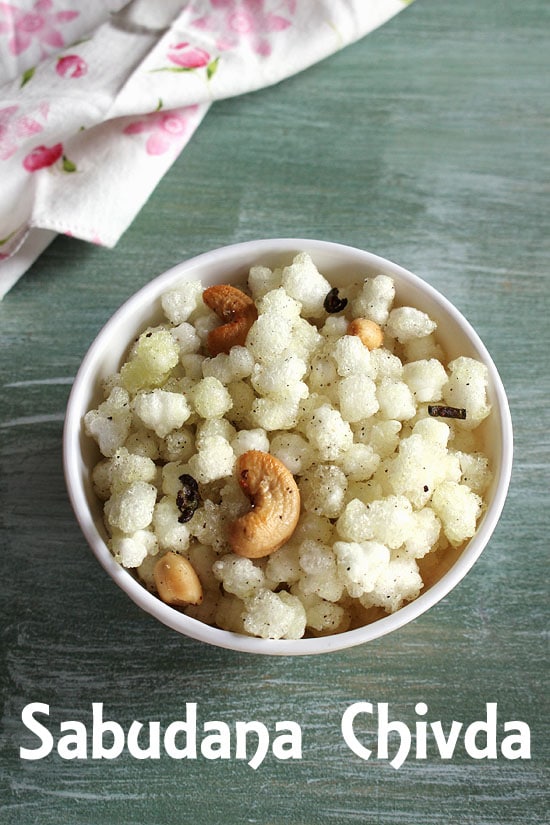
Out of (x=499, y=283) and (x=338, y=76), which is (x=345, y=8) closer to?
(x=338, y=76)

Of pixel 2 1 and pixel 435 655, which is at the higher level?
pixel 2 1

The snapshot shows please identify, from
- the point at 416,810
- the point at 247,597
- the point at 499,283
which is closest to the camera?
the point at 247,597

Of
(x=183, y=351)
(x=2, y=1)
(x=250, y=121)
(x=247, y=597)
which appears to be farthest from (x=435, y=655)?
(x=2, y=1)

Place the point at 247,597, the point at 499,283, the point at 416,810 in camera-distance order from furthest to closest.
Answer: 1. the point at 499,283
2. the point at 416,810
3. the point at 247,597

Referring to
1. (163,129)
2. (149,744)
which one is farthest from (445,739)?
(163,129)

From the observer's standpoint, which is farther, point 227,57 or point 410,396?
point 227,57

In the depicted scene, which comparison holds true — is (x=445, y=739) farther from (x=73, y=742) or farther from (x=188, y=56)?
(x=188, y=56)
